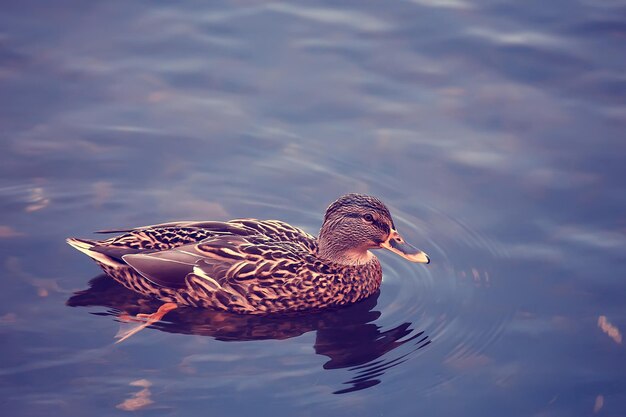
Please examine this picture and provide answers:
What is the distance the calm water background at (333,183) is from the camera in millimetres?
8031

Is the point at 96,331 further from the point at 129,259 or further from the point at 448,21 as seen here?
the point at 448,21

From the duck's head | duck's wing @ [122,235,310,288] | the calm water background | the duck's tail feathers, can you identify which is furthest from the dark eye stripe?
the duck's tail feathers

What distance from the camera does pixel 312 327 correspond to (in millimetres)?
8711

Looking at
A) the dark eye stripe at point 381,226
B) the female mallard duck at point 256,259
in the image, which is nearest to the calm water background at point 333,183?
the female mallard duck at point 256,259

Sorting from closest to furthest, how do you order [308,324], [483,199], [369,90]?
1. [308,324]
2. [483,199]
3. [369,90]

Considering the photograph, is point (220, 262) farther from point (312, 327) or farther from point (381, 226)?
point (381, 226)

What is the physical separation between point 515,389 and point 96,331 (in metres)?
3.27

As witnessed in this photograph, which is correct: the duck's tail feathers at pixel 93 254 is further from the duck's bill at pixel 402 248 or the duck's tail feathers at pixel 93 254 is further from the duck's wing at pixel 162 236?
the duck's bill at pixel 402 248

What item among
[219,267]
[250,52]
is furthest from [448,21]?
[219,267]

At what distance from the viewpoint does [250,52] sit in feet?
39.4

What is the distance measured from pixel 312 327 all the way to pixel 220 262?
933mm

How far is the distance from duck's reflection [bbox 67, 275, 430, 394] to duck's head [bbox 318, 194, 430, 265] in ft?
1.57

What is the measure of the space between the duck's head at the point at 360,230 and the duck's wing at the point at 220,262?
38 centimetres

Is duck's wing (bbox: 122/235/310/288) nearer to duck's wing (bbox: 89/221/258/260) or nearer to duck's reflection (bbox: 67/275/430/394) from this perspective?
duck's wing (bbox: 89/221/258/260)
